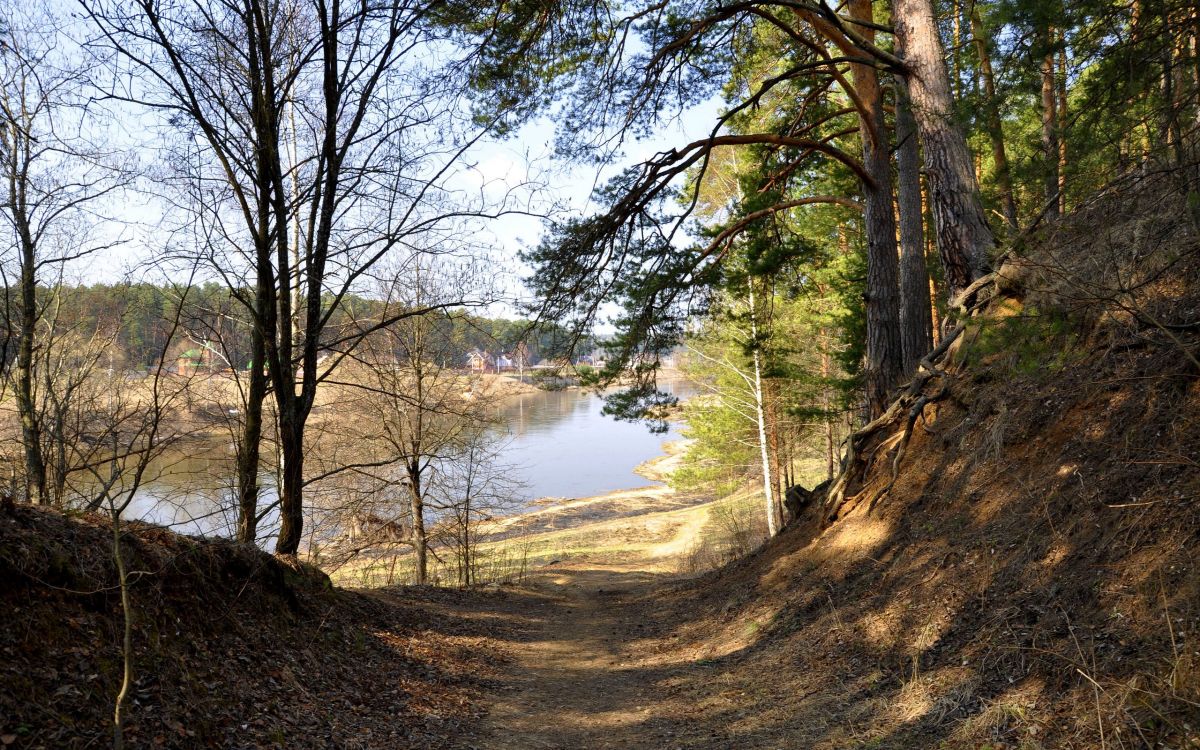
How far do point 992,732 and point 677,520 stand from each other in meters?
24.9

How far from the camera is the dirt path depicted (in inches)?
201

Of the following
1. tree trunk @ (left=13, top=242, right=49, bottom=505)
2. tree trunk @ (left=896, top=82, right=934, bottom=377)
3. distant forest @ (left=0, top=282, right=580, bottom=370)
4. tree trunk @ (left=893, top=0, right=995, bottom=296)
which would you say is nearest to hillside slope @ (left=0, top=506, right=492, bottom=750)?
distant forest @ (left=0, top=282, right=580, bottom=370)

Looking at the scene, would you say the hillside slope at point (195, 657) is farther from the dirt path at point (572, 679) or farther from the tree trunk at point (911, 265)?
the tree trunk at point (911, 265)

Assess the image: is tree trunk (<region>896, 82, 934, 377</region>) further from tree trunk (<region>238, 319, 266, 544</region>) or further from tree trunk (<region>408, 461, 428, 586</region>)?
tree trunk (<region>408, 461, 428, 586</region>)

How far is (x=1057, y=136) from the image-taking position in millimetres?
4719

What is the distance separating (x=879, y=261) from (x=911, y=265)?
475mm

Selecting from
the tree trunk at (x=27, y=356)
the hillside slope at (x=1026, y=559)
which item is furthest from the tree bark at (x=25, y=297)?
the hillside slope at (x=1026, y=559)

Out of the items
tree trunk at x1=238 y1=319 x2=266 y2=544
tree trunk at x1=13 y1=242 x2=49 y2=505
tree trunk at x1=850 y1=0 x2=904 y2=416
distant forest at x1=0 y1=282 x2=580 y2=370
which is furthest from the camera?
tree trunk at x1=850 y1=0 x2=904 y2=416

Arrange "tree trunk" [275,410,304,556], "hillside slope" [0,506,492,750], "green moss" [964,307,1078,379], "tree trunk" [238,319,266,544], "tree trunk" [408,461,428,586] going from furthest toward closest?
1. "tree trunk" [408,461,428,586]
2. "tree trunk" [275,410,304,556]
3. "tree trunk" [238,319,266,544]
4. "green moss" [964,307,1078,379]
5. "hillside slope" [0,506,492,750]

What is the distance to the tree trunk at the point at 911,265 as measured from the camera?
325 inches

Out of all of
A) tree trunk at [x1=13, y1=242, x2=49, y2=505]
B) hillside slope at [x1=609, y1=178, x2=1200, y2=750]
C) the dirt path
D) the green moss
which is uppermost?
tree trunk at [x1=13, y1=242, x2=49, y2=505]

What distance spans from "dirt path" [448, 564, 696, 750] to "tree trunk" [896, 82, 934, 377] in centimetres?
490

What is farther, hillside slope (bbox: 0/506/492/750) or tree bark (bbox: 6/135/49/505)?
tree bark (bbox: 6/135/49/505)

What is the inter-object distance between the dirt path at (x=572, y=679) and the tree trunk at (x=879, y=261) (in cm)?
452
